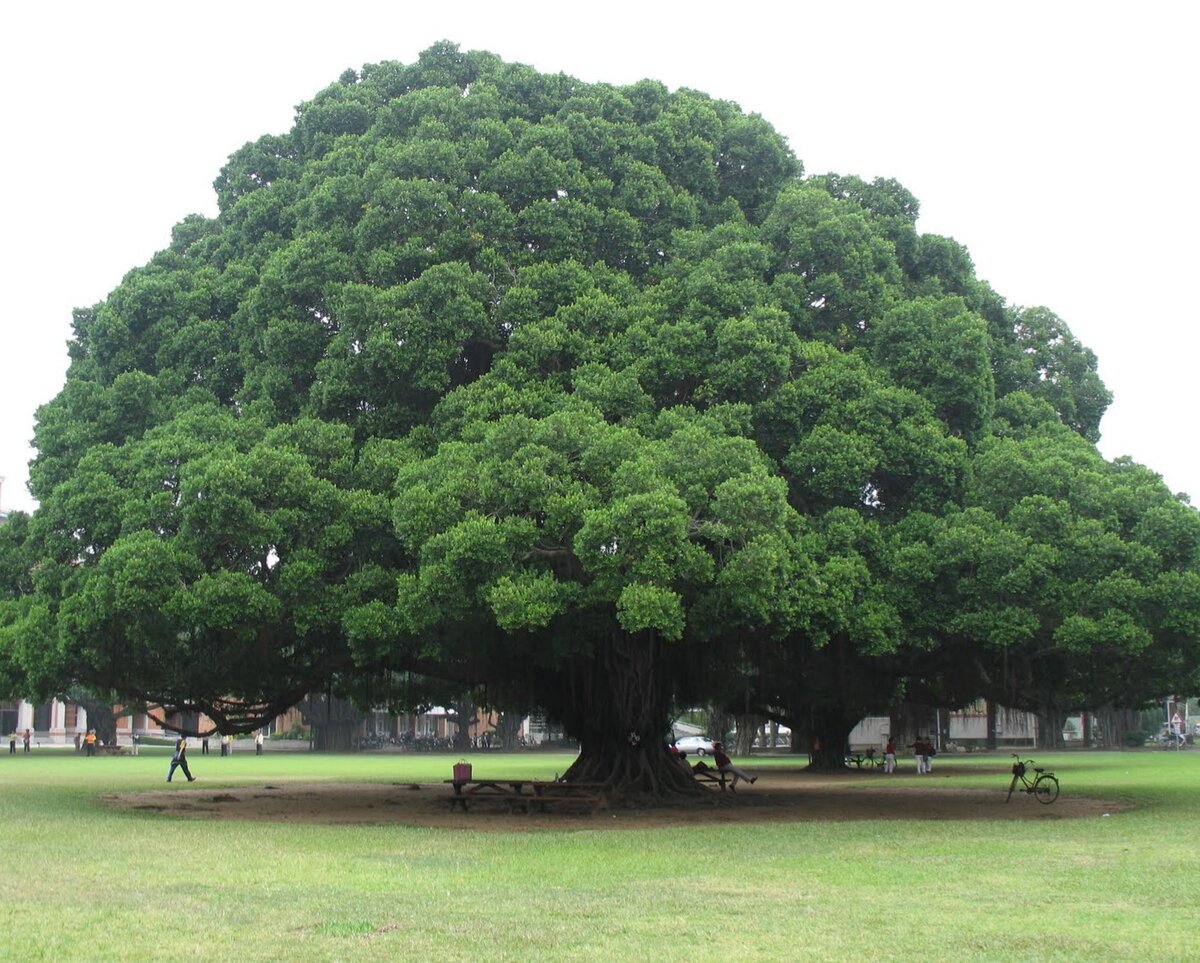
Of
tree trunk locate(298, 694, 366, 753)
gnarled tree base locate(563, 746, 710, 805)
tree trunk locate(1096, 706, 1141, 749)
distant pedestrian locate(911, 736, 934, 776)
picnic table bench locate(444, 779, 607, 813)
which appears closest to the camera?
picnic table bench locate(444, 779, 607, 813)

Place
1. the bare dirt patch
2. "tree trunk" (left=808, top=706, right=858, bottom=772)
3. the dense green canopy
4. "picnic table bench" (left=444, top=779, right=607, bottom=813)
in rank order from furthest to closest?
"tree trunk" (left=808, top=706, right=858, bottom=772) → "picnic table bench" (left=444, top=779, right=607, bottom=813) → the bare dirt patch → the dense green canopy

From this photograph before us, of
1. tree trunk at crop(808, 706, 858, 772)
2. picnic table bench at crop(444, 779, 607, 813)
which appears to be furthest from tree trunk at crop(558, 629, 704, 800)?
tree trunk at crop(808, 706, 858, 772)

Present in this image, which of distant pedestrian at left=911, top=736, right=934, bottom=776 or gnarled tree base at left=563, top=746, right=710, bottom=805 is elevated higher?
gnarled tree base at left=563, top=746, right=710, bottom=805

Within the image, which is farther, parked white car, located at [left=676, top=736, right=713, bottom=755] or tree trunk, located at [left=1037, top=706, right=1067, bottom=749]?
tree trunk, located at [left=1037, top=706, right=1067, bottom=749]

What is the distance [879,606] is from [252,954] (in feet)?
42.9

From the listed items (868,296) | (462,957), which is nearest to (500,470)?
(868,296)

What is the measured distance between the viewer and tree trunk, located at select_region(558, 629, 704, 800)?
21.8 meters

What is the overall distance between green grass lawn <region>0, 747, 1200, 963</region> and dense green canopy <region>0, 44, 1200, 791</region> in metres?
3.01

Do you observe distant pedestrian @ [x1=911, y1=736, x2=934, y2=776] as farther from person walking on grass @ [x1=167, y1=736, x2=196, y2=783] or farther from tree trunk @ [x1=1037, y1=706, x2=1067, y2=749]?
tree trunk @ [x1=1037, y1=706, x2=1067, y2=749]

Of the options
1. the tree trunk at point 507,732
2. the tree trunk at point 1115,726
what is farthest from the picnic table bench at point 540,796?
the tree trunk at point 1115,726

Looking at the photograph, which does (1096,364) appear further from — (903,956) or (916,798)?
(903,956)

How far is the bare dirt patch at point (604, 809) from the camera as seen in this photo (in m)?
20.1

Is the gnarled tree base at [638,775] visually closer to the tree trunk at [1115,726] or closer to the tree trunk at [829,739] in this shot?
the tree trunk at [829,739]

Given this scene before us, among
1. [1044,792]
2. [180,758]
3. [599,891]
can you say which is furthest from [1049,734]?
[599,891]
